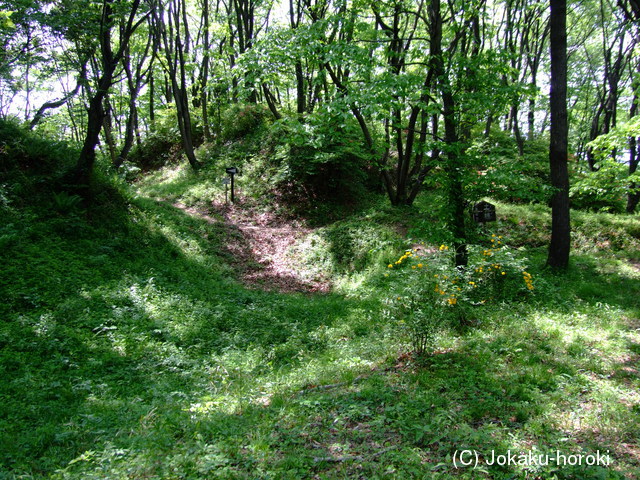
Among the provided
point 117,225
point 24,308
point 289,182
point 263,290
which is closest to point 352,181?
point 289,182

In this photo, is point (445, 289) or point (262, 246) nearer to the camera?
point (445, 289)

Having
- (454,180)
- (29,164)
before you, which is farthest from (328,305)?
(29,164)

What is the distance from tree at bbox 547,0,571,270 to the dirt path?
19.0ft

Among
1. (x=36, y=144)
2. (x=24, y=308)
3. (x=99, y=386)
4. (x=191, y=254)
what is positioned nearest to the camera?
(x=99, y=386)

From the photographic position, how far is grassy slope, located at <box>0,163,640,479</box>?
317 cm

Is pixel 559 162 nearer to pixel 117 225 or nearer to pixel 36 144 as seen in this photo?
pixel 117 225

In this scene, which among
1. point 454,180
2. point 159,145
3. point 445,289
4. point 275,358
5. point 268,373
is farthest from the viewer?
point 159,145

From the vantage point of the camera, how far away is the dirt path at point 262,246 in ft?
34.2

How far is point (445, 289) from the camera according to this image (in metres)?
5.71

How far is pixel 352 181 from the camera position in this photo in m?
16.5

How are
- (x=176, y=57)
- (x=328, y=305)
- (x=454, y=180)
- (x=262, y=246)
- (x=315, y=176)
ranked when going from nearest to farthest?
(x=454, y=180) → (x=328, y=305) → (x=262, y=246) → (x=315, y=176) → (x=176, y=57)

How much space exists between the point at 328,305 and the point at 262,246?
16.8 feet

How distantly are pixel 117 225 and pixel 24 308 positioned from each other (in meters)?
3.97

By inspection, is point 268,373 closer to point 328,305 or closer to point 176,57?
point 328,305
